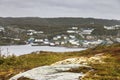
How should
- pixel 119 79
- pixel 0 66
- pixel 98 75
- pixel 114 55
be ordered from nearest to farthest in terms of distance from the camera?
pixel 119 79 → pixel 98 75 → pixel 114 55 → pixel 0 66

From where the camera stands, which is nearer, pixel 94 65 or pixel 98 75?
pixel 98 75

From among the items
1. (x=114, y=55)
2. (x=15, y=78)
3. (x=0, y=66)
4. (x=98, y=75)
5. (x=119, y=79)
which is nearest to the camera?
(x=119, y=79)

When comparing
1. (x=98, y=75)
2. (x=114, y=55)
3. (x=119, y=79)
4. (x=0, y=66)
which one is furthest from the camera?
(x=0, y=66)

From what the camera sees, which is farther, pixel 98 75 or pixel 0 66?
pixel 0 66

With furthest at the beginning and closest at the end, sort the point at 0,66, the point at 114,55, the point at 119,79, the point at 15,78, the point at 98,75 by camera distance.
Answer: the point at 0,66, the point at 114,55, the point at 15,78, the point at 98,75, the point at 119,79

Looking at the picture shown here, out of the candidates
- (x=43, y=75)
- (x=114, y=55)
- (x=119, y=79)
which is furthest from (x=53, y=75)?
(x=114, y=55)

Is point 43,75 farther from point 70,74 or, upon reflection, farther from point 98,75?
point 98,75

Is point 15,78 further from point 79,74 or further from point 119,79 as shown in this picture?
point 119,79

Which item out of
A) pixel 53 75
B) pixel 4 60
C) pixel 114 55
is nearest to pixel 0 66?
pixel 4 60
